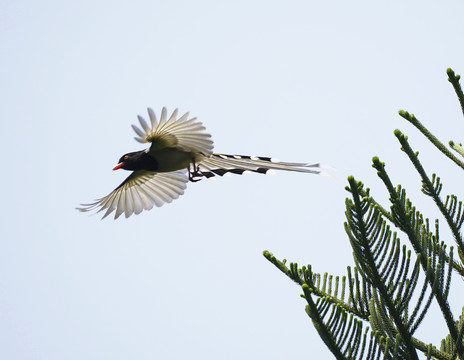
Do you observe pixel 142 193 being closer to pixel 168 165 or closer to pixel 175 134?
pixel 168 165

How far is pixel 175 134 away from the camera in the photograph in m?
5.57

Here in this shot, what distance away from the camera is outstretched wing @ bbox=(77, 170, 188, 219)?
21.8 ft

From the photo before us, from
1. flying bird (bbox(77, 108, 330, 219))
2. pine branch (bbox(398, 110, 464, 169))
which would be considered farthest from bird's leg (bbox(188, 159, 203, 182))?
pine branch (bbox(398, 110, 464, 169))

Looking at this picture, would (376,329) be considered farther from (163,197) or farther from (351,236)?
(163,197)

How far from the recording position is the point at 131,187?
22.4 feet

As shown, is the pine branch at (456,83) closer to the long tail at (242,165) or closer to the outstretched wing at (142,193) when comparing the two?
the long tail at (242,165)

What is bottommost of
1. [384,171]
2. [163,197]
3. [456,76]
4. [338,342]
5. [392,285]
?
[338,342]

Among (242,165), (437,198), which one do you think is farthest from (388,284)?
(242,165)

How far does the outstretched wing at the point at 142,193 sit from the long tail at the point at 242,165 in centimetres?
40

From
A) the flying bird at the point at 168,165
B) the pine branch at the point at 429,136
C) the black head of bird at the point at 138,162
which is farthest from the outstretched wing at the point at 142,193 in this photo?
the pine branch at the point at 429,136

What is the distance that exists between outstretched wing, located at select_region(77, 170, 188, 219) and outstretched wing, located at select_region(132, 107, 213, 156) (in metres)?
0.83

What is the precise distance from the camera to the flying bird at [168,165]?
5.31 metres

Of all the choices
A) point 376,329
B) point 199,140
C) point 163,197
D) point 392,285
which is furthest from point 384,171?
point 163,197

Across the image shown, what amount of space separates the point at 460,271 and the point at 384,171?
3.63 ft
